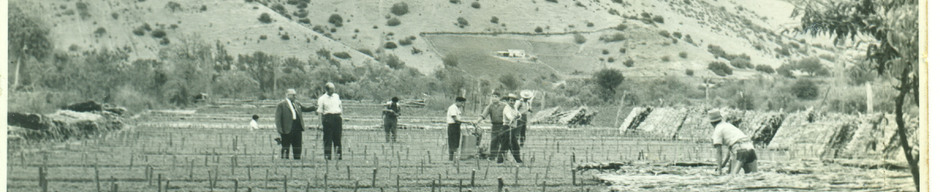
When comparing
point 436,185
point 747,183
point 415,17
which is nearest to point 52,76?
point 436,185

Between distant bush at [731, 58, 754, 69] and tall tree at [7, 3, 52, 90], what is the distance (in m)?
7.86

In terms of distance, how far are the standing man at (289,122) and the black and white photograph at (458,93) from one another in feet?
0.08

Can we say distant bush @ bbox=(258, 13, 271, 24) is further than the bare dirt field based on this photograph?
Yes

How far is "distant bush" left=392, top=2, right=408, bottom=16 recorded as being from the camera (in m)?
12.7

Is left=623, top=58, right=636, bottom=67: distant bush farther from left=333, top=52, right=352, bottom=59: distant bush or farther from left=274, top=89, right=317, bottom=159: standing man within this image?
left=274, top=89, right=317, bottom=159: standing man

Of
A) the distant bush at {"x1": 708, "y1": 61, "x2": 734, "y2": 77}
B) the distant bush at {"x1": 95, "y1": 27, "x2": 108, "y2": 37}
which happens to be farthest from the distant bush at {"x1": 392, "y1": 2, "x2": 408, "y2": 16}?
the distant bush at {"x1": 708, "y1": 61, "x2": 734, "y2": 77}

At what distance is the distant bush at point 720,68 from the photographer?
12.2m

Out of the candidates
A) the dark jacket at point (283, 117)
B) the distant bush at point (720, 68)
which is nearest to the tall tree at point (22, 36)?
the dark jacket at point (283, 117)

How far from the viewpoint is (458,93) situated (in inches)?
496

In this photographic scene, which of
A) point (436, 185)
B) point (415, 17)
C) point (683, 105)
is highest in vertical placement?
point (415, 17)

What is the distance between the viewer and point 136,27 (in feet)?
36.6

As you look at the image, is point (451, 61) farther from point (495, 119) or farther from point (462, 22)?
point (495, 119)

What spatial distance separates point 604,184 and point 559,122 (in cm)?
728

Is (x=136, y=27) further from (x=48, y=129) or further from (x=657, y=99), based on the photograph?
(x=657, y=99)
